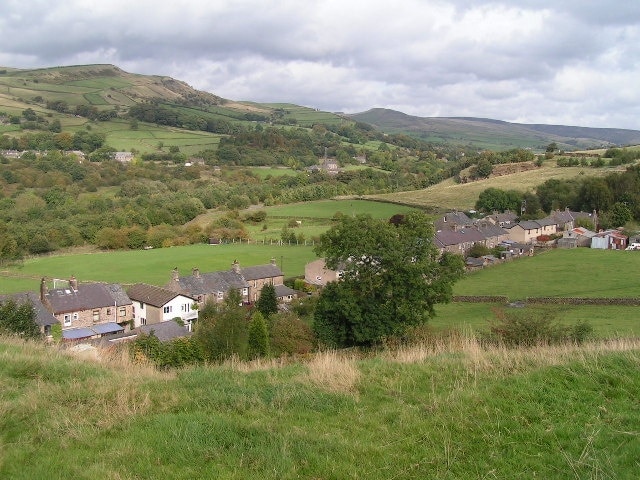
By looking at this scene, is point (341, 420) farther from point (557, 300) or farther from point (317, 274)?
point (317, 274)

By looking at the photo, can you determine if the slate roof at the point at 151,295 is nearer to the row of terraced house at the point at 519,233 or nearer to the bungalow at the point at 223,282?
the bungalow at the point at 223,282

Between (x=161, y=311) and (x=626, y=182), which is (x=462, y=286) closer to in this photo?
(x=161, y=311)

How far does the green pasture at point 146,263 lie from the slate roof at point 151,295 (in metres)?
7.49

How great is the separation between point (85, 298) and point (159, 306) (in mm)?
5932

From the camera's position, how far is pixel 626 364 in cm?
753

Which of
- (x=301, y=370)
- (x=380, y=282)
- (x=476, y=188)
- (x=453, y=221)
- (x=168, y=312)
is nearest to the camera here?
(x=301, y=370)

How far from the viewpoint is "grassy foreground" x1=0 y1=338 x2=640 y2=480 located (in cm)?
523

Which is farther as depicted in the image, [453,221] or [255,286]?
[453,221]

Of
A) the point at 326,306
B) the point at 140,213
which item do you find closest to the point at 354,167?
the point at 140,213

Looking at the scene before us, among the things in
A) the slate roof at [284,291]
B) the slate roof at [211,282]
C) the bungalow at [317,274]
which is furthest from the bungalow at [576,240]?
the slate roof at [211,282]

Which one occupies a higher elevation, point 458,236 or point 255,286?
point 458,236

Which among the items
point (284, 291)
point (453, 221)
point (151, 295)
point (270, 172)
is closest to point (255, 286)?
point (284, 291)

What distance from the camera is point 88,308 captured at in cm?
4153

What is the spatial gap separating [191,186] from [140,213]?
1138 inches
